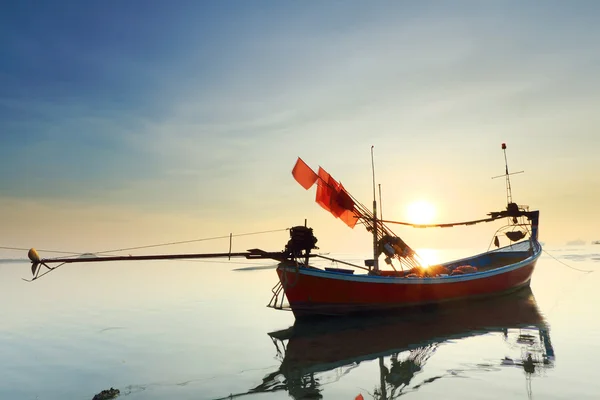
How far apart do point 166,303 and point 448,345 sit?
23.8 meters

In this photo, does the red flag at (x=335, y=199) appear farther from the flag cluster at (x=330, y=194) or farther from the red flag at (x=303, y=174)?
the red flag at (x=303, y=174)

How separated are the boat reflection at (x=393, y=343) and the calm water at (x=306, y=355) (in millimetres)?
50

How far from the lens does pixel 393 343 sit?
50.8 feet

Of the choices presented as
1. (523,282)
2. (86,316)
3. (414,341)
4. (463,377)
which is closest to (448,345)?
(414,341)

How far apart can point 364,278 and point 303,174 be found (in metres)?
7.15

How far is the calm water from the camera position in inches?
410

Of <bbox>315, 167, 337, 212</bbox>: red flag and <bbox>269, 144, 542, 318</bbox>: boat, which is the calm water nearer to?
<bbox>269, 144, 542, 318</bbox>: boat

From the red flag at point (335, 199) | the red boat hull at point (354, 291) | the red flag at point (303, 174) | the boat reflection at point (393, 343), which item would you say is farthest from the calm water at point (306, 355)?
the red flag at point (303, 174)

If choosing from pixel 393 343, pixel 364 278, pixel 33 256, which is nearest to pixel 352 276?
pixel 364 278

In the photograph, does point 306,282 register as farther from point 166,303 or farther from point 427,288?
point 166,303

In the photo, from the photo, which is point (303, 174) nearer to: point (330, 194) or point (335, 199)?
point (330, 194)

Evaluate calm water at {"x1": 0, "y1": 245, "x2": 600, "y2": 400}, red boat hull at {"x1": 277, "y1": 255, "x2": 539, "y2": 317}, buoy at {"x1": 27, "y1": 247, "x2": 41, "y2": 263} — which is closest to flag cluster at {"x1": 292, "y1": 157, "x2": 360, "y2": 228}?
red boat hull at {"x1": 277, "y1": 255, "x2": 539, "y2": 317}

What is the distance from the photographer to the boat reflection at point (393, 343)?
36.3 ft

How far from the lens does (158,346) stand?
53.8ft
